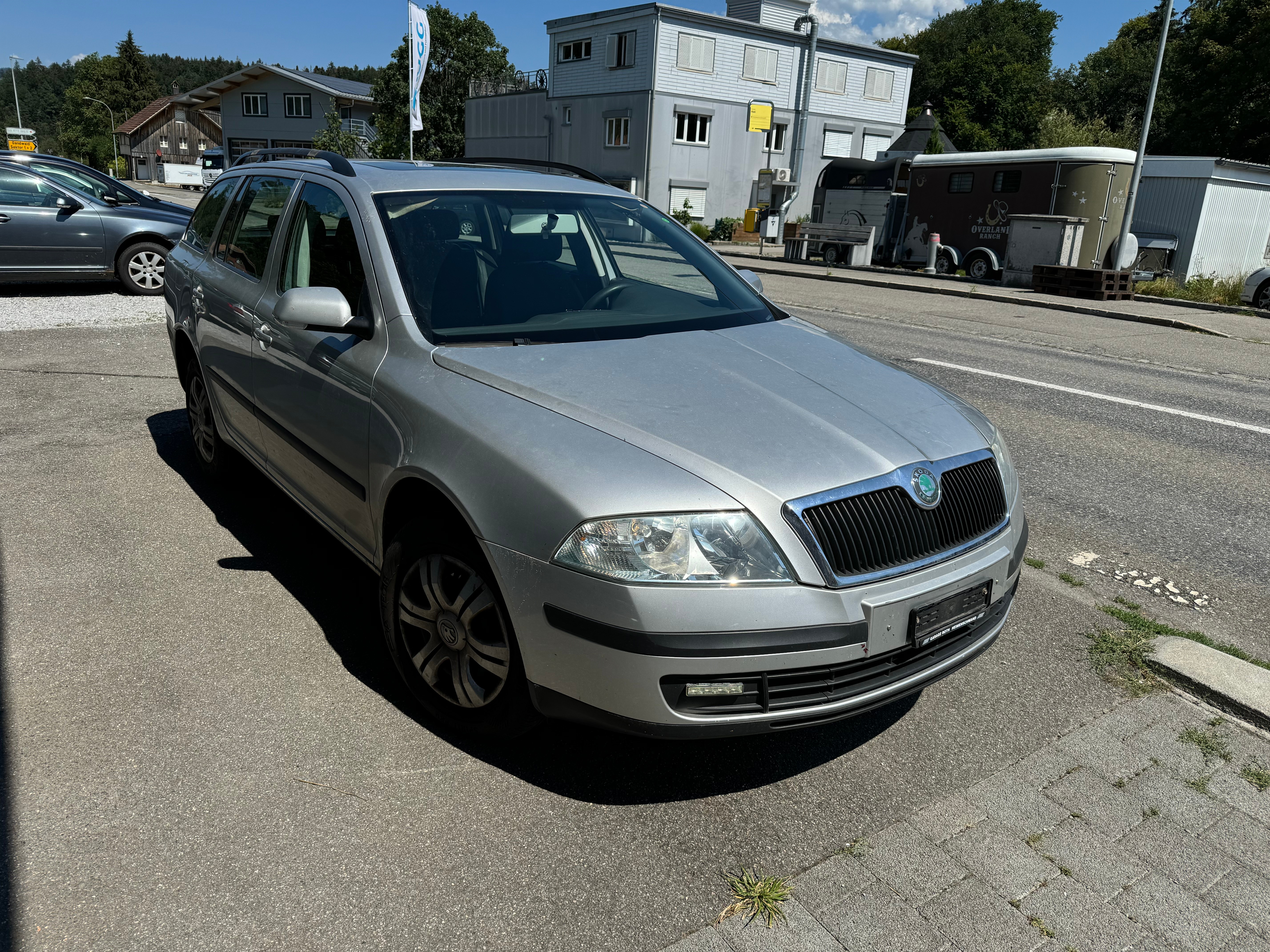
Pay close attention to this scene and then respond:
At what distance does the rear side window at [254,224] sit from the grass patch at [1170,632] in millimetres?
3930

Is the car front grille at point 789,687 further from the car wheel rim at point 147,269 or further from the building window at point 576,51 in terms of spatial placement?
the building window at point 576,51

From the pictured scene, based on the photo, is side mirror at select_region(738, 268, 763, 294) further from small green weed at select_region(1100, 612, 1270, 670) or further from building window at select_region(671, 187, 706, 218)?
building window at select_region(671, 187, 706, 218)

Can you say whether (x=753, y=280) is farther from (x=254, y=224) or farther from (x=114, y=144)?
(x=114, y=144)

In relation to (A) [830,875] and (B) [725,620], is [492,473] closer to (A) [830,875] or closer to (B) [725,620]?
(B) [725,620]

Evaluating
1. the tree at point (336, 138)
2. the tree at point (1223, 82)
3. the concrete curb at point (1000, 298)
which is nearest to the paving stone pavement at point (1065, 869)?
the concrete curb at point (1000, 298)

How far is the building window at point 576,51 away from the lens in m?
43.6

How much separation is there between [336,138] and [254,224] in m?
57.9

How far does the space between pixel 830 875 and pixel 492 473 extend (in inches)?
53.2

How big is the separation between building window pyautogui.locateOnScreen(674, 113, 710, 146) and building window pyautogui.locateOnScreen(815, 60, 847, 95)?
21.6 ft

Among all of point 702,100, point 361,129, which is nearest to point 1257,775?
point 702,100

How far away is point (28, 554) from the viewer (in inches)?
171

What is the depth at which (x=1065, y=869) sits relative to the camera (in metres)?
2.49

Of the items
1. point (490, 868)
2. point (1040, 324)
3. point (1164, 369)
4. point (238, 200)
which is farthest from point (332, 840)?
point (1040, 324)

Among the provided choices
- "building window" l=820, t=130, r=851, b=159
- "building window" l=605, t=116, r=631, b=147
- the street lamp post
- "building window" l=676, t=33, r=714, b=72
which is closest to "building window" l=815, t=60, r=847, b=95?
"building window" l=820, t=130, r=851, b=159
